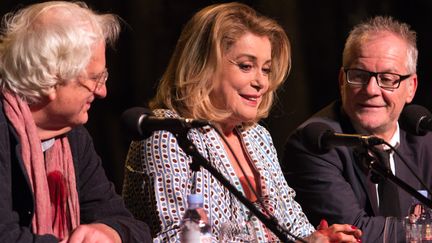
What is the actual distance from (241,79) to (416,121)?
78 centimetres

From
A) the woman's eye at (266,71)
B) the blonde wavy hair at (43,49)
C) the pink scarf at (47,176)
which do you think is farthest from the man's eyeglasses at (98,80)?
the woman's eye at (266,71)

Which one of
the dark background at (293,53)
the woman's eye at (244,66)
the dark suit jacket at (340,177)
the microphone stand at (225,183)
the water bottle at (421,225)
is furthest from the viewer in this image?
the dark background at (293,53)

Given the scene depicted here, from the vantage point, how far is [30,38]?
3.17 metres

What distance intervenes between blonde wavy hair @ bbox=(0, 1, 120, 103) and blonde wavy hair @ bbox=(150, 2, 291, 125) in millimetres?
730

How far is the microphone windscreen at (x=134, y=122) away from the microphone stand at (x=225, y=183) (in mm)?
115

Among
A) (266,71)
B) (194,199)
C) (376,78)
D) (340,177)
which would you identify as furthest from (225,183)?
(376,78)

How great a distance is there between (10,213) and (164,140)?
0.80 m

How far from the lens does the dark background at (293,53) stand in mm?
5219

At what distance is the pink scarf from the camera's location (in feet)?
10.4

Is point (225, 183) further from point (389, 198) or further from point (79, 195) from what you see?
point (389, 198)

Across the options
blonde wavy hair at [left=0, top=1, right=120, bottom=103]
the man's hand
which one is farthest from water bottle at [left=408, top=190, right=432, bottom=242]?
blonde wavy hair at [left=0, top=1, right=120, bottom=103]

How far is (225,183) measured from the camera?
2.73 metres

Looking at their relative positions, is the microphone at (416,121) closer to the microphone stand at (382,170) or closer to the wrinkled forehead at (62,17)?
the microphone stand at (382,170)

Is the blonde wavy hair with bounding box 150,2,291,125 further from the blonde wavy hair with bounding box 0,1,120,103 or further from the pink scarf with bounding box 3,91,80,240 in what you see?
the blonde wavy hair with bounding box 0,1,120,103
